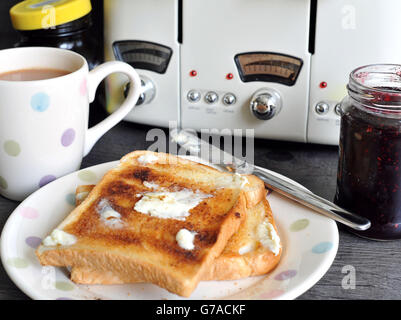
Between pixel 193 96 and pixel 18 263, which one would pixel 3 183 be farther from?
pixel 193 96

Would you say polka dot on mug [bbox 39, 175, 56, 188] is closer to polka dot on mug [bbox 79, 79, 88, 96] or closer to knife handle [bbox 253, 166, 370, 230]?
polka dot on mug [bbox 79, 79, 88, 96]

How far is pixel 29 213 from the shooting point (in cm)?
Answer: 81

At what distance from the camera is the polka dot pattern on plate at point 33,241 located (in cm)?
75

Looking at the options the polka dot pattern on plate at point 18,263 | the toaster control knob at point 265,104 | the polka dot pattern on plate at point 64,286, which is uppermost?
the toaster control knob at point 265,104

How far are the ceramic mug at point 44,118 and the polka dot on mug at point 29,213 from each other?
97 millimetres

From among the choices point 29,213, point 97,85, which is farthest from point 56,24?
point 29,213

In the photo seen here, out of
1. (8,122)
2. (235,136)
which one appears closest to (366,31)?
(235,136)

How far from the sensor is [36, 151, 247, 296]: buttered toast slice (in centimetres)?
67

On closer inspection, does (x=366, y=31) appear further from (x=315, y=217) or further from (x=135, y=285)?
(x=135, y=285)

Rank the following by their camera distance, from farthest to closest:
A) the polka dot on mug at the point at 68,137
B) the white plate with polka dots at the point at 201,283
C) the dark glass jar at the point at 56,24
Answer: the dark glass jar at the point at 56,24 < the polka dot on mug at the point at 68,137 < the white plate with polka dots at the point at 201,283

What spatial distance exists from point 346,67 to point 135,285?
21.4 inches

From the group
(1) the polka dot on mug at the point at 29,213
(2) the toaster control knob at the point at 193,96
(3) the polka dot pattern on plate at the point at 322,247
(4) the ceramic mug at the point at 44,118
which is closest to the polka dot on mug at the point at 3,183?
(4) the ceramic mug at the point at 44,118

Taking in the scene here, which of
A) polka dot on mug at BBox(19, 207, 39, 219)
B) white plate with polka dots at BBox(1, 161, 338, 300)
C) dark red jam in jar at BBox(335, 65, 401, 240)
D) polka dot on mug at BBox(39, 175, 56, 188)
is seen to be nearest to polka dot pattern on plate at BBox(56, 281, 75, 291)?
white plate with polka dots at BBox(1, 161, 338, 300)

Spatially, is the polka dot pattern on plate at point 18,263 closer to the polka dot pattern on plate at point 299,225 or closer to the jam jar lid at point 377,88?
the polka dot pattern on plate at point 299,225
